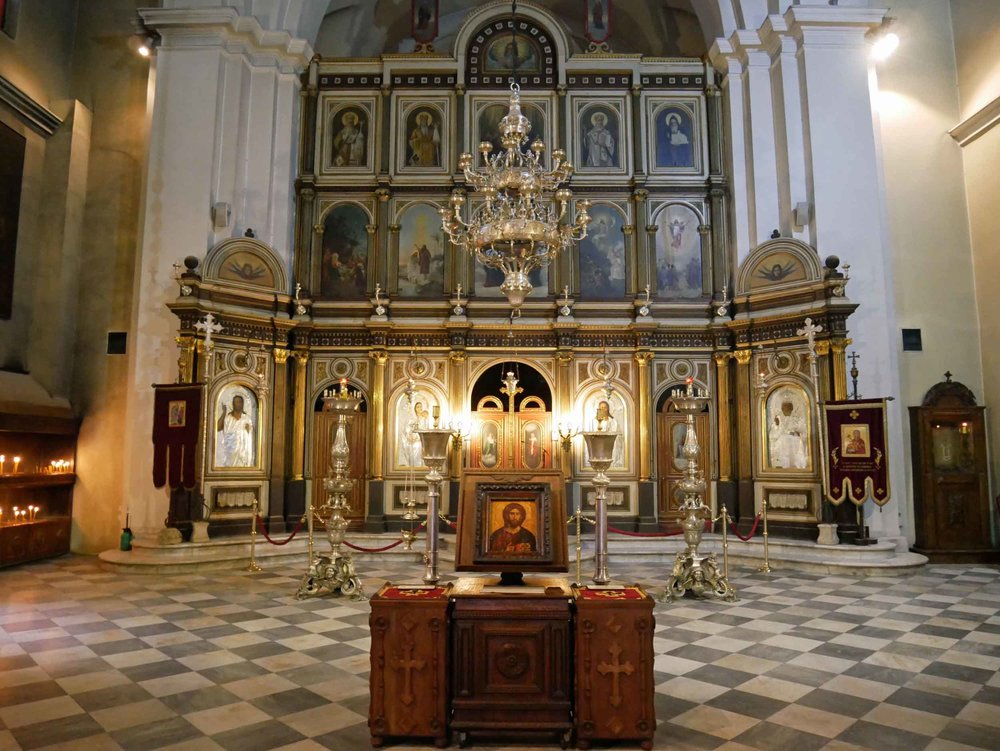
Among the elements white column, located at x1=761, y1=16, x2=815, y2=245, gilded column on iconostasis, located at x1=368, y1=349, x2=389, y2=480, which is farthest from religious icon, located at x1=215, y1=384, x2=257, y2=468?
white column, located at x1=761, y1=16, x2=815, y2=245

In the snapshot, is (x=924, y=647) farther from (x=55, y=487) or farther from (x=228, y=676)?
(x=55, y=487)

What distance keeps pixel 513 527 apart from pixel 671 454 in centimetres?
853

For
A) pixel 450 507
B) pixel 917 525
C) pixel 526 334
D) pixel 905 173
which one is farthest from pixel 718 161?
pixel 450 507

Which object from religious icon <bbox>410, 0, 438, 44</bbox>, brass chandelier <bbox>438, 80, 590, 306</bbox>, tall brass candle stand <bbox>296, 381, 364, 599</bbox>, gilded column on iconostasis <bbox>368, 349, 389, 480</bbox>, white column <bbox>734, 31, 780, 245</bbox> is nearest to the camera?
brass chandelier <bbox>438, 80, 590, 306</bbox>

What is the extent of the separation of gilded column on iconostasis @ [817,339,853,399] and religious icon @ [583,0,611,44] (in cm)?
712

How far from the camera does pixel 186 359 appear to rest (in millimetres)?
10555

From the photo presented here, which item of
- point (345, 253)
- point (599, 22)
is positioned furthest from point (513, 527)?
point (599, 22)

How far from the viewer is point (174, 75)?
38.3 ft

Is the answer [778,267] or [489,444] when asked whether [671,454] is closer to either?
[489,444]

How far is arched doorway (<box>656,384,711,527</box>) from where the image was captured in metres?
12.0

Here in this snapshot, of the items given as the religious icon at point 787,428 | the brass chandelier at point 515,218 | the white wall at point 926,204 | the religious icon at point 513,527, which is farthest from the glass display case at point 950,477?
the religious icon at point 513,527

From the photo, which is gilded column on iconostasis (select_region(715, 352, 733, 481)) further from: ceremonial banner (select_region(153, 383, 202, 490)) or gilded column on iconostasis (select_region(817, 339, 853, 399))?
ceremonial banner (select_region(153, 383, 202, 490))

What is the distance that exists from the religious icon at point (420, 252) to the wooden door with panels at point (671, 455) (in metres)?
4.85

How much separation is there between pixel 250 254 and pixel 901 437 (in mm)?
11250
